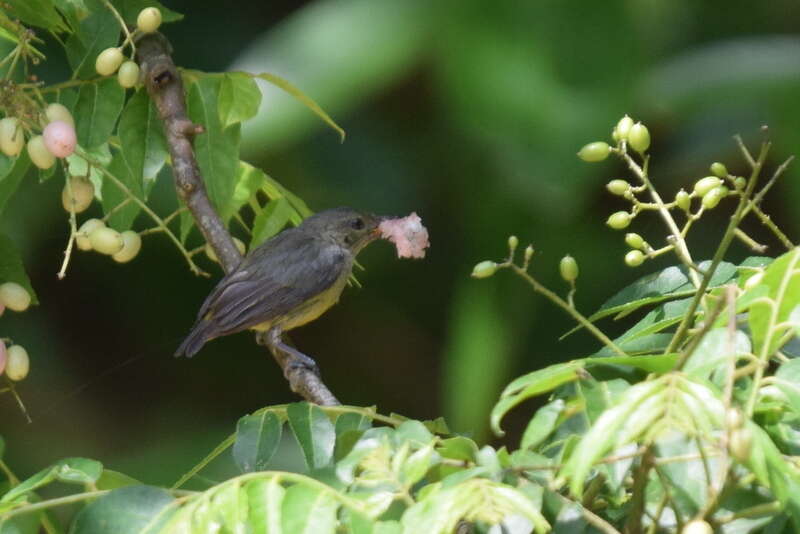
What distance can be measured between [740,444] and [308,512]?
1.12 feet

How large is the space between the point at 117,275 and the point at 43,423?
0.42 metres

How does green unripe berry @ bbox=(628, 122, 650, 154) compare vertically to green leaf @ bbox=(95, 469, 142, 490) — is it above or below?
above

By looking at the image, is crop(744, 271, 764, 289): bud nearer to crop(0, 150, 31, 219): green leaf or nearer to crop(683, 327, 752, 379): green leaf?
crop(683, 327, 752, 379): green leaf

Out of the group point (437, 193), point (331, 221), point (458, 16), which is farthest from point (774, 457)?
point (331, 221)

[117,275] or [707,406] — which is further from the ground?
[707,406]

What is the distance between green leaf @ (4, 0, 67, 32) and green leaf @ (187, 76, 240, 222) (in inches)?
9.9

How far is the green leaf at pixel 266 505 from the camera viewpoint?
0.97m

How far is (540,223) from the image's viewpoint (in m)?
0.91

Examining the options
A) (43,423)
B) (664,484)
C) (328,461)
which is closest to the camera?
(664,484)

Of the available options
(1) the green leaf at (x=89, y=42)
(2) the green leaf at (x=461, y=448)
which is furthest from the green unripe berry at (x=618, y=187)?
(1) the green leaf at (x=89, y=42)

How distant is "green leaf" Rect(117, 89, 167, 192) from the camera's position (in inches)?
68.4

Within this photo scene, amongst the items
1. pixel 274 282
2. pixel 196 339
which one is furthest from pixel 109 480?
pixel 274 282

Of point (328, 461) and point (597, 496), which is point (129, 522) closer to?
point (328, 461)

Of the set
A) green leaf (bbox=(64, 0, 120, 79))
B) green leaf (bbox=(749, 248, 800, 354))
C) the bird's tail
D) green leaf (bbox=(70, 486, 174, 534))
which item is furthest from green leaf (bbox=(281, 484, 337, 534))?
the bird's tail
